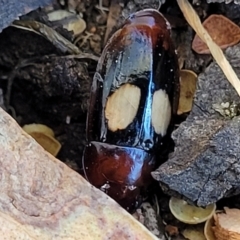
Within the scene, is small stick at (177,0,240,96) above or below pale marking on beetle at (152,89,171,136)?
above

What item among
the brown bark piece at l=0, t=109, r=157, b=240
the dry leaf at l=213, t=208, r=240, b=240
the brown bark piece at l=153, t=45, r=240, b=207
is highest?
the brown bark piece at l=153, t=45, r=240, b=207

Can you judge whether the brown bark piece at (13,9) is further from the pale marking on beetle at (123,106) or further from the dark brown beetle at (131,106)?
the pale marking on beetle at (123,106)

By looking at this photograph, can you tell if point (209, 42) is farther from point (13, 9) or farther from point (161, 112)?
point (13, 9)

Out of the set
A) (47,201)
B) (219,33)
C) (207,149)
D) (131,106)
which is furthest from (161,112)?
(47,201)

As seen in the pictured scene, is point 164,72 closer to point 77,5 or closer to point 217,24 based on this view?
point 217,24

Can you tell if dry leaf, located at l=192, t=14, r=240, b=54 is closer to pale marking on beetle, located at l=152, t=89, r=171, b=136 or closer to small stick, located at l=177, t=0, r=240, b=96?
small stick, located at l=177, t=0, r=240, b=96

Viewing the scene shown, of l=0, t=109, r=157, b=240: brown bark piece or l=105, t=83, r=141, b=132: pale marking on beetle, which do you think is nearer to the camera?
l=0, t=109, r=157, b=240: brown bark piece

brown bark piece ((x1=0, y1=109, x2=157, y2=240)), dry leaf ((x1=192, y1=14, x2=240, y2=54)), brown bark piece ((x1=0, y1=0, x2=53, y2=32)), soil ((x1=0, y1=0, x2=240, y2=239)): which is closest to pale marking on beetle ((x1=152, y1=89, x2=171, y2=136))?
soil ((x1=0, y1=0, x2=240, y2=239))
